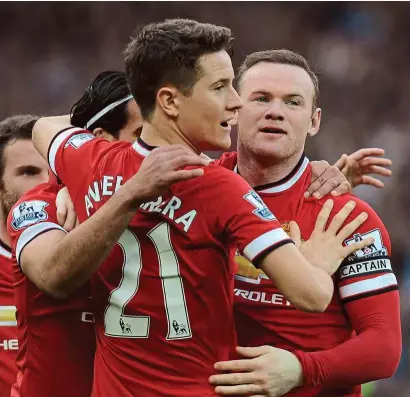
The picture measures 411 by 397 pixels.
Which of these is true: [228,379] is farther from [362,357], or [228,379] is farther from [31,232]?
[31,232]

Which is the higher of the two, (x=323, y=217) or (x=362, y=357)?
(x=323, y=217)

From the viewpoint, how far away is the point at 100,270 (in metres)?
3.16

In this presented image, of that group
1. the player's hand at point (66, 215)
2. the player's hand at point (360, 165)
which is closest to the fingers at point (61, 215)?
the player's hand at point (66, 215)

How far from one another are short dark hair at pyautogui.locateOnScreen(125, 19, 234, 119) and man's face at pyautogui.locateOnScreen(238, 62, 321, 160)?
2.39ft

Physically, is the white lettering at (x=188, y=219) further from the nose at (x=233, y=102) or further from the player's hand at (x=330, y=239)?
the player's hand at (x=330, y=239)

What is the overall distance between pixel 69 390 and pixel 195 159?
1371 millimetres

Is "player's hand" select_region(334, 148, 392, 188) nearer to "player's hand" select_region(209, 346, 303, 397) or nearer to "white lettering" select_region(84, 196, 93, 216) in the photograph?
"player's hand" select_region(209, 346, 303, 397)

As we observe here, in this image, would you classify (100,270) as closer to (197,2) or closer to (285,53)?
(285,53)

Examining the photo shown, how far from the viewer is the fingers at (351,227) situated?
3350 millimetres

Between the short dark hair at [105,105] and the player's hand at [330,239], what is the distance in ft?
3.20

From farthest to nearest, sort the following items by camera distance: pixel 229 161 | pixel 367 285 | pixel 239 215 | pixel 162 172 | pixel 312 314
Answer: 1. pixel 229 161
2. pixel 312 314
3. pixel 367 285
4. pixel 239 215
5. pixel 162 172

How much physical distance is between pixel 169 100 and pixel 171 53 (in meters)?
0.17

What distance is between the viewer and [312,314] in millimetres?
3664

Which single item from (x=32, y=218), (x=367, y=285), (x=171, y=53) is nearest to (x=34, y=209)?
(x=32, y=218)
